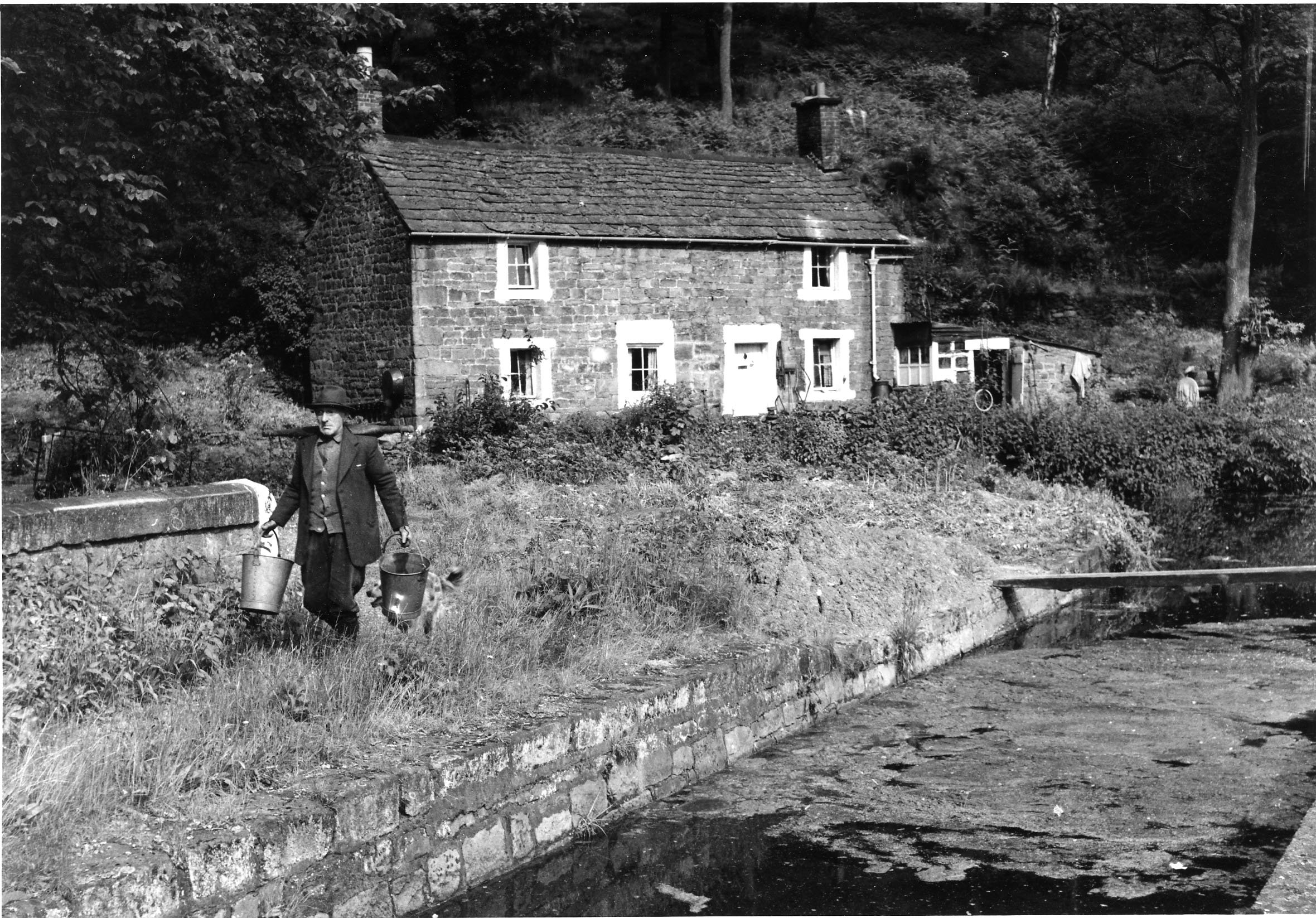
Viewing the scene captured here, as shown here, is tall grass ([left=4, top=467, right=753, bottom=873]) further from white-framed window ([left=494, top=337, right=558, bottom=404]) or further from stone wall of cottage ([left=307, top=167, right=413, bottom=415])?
stone wall of cottage ([left=307, top=167, right=413, bottom=415])

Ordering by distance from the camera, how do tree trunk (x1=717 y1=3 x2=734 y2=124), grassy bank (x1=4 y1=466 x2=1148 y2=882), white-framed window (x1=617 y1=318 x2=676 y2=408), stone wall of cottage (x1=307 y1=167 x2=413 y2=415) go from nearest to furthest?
grassy bank (x1=4 y1=466 x2=1148 y2=882), stone wall of cottage (x1=307 y1=167 x2=413 y2=415), white-framed window (x1=617 y1=318 x2=676 y2=408), tree trunk (x1=717 y1=3 x2=734 y2=124)

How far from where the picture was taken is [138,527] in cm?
756

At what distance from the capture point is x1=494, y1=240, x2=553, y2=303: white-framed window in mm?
25562

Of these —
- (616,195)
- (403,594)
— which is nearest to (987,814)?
(403,594)

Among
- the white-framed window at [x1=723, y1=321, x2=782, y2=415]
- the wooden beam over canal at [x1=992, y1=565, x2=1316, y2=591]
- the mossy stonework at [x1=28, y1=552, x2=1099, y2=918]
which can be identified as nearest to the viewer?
the mossy stonework at [x1=28, y1=552, x2=1099, y2=918]

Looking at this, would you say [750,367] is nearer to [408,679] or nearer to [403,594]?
[403,594]

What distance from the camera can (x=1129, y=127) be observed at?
44.1 metres

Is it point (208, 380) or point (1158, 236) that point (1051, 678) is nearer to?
point (208, 380)

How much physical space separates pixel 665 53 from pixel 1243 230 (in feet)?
85.2

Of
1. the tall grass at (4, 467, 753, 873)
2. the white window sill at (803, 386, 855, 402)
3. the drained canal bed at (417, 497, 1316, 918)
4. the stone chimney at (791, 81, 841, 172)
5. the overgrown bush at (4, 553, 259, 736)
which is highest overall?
the stone chimney at (791, 81, 841, 172)

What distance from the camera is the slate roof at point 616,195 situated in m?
25.5

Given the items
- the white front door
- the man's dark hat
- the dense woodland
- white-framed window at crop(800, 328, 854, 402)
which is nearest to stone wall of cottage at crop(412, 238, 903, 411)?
white-framed window at crop(800, 328, 854, 402)

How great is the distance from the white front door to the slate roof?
2.41m

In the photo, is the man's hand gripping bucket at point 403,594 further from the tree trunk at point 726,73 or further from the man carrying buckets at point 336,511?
the tree trunk at point 726,73
